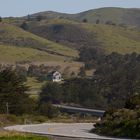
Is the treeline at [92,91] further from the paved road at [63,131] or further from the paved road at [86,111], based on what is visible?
the paved road at [63,131]

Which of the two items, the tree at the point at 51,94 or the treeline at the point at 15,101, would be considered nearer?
the treeline at the point at 15,101

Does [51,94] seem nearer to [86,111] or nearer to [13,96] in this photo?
[86,111]

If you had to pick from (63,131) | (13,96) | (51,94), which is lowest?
(51,94)

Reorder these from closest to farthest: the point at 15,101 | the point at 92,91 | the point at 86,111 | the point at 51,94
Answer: the point at 15,101 < the point at 86,111 < the point at 92,91 < the point at 51,94

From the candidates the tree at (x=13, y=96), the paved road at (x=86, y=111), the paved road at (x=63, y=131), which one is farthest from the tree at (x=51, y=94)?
the paved road at (x=63, y=131)

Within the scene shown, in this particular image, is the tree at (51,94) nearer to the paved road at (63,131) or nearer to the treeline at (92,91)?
the treeline at (92,91)

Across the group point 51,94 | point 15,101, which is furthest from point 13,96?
point 51,94

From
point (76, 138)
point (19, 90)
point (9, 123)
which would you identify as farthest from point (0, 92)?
point (76, 138)

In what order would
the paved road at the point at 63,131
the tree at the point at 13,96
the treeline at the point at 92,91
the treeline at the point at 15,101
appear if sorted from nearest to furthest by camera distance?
the paved road at the point at 63,131 → the treeline at the point at 15,101 → the tree at the point at 13,96 → the treeline at the point at 92,91

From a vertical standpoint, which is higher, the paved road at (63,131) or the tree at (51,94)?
the paved road at (63,131)

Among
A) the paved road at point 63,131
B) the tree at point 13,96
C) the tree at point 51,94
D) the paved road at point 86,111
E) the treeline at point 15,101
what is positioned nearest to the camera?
the paved road at point 63,131

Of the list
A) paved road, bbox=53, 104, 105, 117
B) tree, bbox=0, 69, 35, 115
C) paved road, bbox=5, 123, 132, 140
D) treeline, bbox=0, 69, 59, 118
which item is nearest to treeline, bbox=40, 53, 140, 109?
paved road, bbox=53, 104, 105, 117

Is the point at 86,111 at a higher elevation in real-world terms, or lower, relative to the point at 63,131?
lower

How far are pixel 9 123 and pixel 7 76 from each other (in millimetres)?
32139
